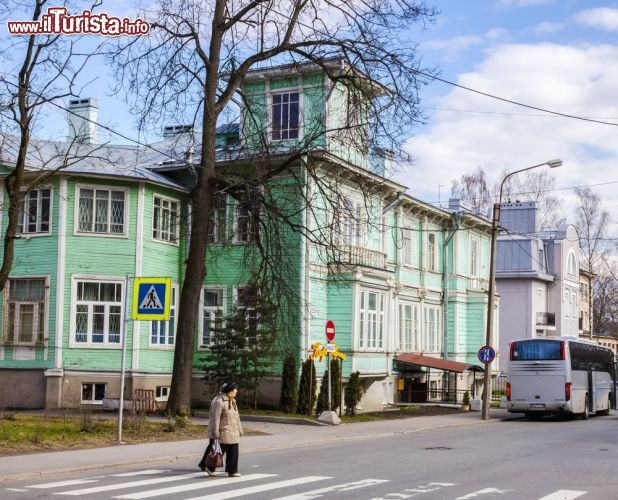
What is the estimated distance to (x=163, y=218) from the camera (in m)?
32.7

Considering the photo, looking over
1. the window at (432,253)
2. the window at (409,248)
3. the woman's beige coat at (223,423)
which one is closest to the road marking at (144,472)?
the woman's beige coat at (223,423)

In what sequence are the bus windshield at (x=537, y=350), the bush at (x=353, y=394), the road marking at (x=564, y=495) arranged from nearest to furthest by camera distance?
1. the road marking at (x=564, y=495)
2. the bush at (x=353, y=394)
3. the bus windshield at (x=537, y=350)

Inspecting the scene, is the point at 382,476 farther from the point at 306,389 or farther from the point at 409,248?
the point at 409,248

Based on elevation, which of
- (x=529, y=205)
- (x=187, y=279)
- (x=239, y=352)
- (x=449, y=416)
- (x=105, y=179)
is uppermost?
(x=529, y=205)

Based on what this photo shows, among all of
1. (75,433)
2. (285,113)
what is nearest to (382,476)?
(75,433)

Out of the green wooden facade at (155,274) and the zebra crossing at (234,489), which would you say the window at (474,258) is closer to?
the green wooden facade at (155,274)

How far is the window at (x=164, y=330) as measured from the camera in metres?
32.2

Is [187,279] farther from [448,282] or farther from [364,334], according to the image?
[448,282]

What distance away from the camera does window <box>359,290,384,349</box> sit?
1369 inches

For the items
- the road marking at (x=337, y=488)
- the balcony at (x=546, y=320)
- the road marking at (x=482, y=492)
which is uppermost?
the balcony at (x=546, y=320)

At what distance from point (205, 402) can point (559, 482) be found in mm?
19912

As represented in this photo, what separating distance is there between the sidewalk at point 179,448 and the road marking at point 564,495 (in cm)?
726

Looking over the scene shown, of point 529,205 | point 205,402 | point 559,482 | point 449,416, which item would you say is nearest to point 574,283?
point 529,205

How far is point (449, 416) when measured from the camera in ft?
114
